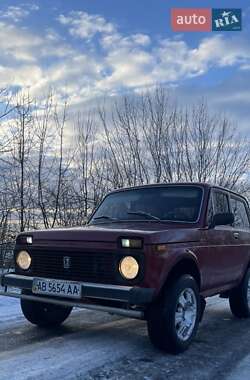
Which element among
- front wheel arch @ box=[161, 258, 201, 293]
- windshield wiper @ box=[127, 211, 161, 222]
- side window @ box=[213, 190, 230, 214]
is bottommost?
front wheel arch @ box=[161, 258, 201, 293]

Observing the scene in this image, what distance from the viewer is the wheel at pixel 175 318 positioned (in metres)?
5.19

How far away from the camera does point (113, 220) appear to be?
6.59m

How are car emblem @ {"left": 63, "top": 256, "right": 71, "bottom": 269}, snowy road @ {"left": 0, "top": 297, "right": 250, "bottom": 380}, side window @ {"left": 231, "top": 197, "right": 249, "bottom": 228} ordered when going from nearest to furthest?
snowy road @ {"left": 0, "top": 297, "right": 250, "bottom": 380} → car emblem @ {"left": 63, "top": 256, "right": 71, "bottom": 269} → side window @ {"left": 231, "top": 197, "right": 249, "bottom": 228}

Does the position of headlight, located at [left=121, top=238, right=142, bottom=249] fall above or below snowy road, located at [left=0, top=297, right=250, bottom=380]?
above

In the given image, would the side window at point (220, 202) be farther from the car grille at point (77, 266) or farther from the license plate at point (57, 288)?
the license plate at point (57, 288)

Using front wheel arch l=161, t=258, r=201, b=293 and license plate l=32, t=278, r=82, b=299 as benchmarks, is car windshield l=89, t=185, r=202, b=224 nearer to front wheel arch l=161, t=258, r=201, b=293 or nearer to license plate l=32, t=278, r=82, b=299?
front wheel arch l=161, t=258, r=201, b=293

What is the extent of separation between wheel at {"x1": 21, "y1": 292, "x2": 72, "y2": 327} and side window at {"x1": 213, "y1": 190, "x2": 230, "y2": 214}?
2439 millimetres

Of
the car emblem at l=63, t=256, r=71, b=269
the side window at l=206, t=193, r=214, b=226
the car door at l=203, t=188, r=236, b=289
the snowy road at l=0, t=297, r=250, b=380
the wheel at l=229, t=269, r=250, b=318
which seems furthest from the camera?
the wheel at l=229, t=269, r=250, b=318

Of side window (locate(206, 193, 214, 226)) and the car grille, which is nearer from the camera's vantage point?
the car grille

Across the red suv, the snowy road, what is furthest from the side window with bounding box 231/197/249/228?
the snowy road

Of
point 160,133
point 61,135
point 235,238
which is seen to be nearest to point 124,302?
point 235,238

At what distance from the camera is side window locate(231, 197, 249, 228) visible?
25.6 feet

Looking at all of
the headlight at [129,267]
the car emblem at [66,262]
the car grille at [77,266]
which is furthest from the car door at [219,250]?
the car emblem at [66,262]

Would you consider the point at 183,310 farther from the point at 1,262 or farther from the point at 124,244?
the point at 1,262
